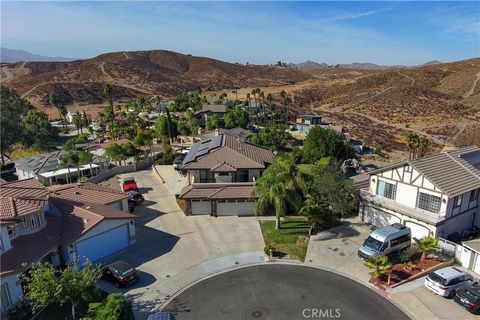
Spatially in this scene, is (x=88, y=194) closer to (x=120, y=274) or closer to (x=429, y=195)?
(x=120, y=274)

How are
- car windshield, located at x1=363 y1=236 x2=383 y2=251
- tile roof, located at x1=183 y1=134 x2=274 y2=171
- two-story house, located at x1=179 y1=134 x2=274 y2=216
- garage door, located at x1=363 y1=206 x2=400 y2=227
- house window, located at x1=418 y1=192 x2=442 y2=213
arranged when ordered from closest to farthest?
car windshield, located at x1=363 y1=236 x2=383 y2=251
house window, located at x1=418 y1=192 x2=442 y2=213
garage door, located at x1=363 y1=206 x2=400 y2=227
two-story house, located at x1=179 y1=134 x2=274 y2=216
tile roof, located at x1=183 y1=134 x2=274 y2=171

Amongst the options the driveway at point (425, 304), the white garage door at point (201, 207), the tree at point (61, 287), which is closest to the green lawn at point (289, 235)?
the white garage door at point (201, 207)

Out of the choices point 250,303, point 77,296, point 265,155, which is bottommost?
point 250,303

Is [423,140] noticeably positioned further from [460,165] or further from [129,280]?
[129,280]

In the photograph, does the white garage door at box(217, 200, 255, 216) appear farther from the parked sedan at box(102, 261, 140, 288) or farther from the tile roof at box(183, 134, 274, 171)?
the parked sedan at box(102, 261, 140, 288)

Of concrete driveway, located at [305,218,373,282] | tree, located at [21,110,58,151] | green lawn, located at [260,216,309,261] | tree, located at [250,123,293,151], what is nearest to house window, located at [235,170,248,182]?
green lawn, located at [260,216,309,261]

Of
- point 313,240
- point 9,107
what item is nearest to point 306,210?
Result: point 313,240
